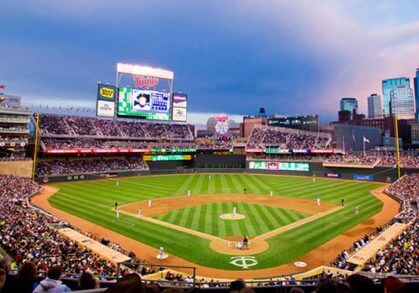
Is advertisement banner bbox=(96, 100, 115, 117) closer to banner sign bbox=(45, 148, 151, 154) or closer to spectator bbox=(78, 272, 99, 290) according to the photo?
banner sign bbox=(45, 148, 151, 154)

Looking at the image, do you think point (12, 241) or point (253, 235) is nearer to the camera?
point (12, 241)

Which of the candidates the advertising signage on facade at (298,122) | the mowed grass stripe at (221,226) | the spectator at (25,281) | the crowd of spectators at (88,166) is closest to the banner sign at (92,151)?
the crowd of spectators at (88,166)

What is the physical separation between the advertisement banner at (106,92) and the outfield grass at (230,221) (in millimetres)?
39442

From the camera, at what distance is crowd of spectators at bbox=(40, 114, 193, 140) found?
2229 inches

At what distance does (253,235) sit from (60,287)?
62.6 feet

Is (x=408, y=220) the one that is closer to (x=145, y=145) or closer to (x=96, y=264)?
(x=96, y=264)

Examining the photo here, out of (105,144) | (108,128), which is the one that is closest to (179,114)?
(108,128)

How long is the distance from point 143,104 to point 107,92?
816 cm

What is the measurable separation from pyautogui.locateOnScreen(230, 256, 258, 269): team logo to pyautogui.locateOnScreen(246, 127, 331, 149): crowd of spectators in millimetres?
49776

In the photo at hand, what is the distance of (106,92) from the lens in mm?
59156

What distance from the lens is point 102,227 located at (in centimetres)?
2314

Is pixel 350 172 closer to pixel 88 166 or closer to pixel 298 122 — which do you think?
pixel 88 166

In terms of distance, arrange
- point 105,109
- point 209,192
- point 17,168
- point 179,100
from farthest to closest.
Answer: point 179,100, point 105,109, point 17,168, point 209,192

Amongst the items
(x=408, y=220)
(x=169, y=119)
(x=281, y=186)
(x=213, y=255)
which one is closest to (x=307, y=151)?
(x=281, y=186)
